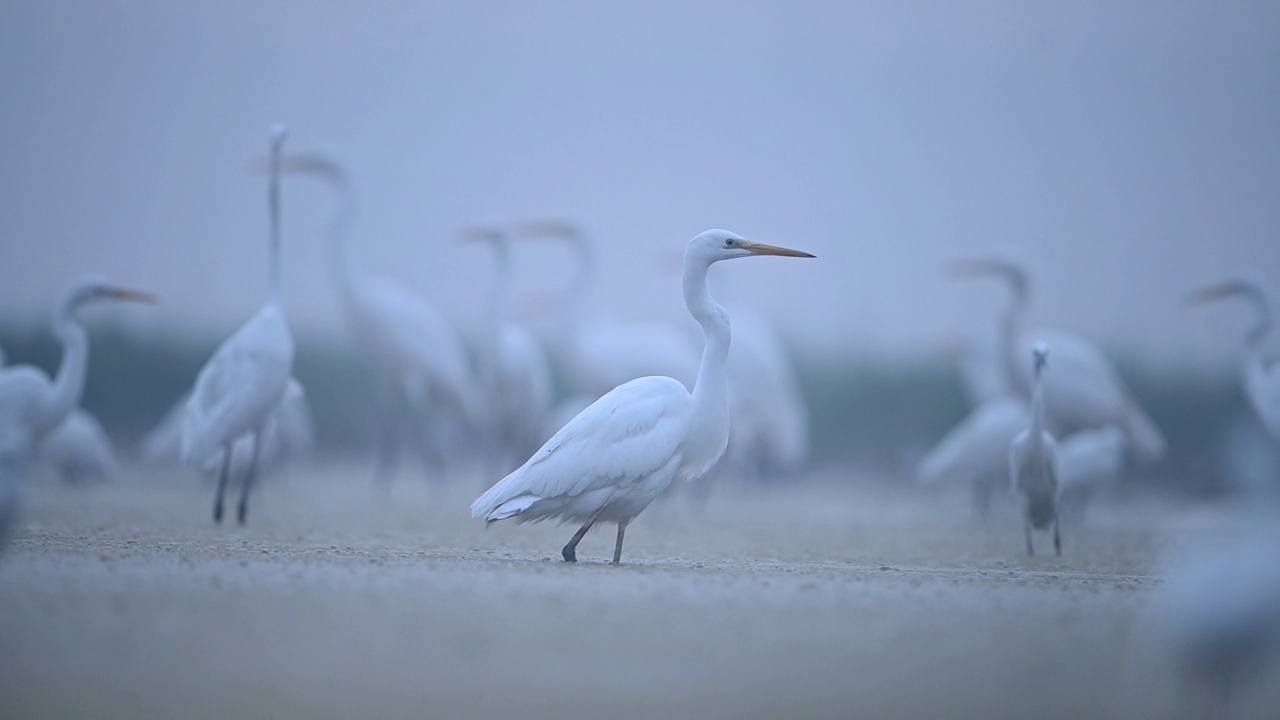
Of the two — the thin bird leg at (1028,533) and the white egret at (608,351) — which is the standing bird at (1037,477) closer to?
the thin bird leg at (1028,533)

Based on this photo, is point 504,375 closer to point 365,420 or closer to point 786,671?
point 365,420

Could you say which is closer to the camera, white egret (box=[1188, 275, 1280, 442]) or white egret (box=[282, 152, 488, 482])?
white egret (box=[1188, 275, 1280, 442])

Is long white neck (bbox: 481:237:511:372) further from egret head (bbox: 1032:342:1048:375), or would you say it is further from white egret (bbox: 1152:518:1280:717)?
white egret (bbox: 1152:518:1280:717)

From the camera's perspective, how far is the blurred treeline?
661 inches

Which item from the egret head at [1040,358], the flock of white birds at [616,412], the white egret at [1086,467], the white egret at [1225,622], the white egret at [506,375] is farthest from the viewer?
the white egret at [506,375]

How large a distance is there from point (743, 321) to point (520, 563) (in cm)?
873

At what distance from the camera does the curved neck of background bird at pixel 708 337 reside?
22.0 feet

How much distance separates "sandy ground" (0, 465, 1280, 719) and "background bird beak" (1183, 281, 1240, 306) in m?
6.08

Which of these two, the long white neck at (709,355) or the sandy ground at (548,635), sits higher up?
the long white neck at (709,355)

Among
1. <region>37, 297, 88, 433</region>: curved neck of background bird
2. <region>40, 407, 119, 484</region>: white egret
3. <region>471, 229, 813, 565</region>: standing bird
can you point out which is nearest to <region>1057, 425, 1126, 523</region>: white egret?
<region>471, 229, 813, 565</region>: standing bird

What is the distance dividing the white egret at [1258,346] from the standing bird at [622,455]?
6.19m

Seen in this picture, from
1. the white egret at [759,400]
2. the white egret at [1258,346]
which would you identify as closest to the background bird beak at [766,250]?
the white egret at [1258,346]

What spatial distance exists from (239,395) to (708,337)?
3.29 metres

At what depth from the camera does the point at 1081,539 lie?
9.77 metres
